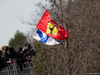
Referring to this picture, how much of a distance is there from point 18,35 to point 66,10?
70728 millimetres

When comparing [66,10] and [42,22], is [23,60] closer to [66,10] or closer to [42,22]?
[42,22]

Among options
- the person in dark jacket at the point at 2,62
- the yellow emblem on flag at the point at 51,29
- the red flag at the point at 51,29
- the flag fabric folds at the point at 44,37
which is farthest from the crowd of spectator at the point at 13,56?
the yellow emblem on flag at the point at 51,29

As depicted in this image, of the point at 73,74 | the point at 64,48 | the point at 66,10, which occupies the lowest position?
the point at 73,74

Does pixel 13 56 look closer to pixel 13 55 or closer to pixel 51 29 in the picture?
pixel 13 55

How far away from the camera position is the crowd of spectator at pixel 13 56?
40.0 feet

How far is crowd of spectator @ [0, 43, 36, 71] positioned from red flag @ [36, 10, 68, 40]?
3.07m

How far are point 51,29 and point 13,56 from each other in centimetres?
463

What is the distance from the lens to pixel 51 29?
17.0m

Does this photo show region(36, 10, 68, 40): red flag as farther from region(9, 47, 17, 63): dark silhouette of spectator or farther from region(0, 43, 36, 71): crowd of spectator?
region(9, 47, 17, 63): dark silhouette of spectator

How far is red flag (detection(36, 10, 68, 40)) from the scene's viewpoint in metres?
16.7

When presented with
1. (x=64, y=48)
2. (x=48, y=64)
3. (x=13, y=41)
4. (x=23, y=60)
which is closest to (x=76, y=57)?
(x=64, y=48)

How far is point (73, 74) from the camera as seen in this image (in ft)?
75.0

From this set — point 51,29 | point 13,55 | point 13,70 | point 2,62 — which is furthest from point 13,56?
point 51,29

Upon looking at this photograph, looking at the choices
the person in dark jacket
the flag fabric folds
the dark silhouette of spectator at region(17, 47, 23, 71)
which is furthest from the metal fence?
the flag fabric folds
